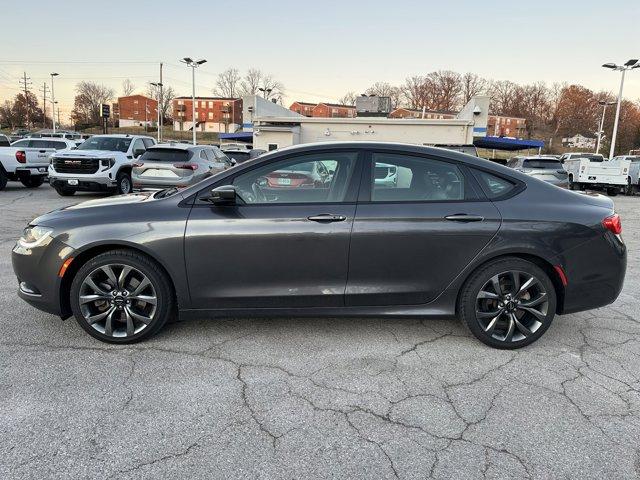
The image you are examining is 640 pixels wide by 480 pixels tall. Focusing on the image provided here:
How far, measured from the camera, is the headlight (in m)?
3.45

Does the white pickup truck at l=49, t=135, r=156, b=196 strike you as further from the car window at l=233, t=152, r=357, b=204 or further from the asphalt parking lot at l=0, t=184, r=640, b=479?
the car window at l=233, t=152, r=357, b=204

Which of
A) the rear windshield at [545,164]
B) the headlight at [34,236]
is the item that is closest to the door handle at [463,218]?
the headlight at [34,236]

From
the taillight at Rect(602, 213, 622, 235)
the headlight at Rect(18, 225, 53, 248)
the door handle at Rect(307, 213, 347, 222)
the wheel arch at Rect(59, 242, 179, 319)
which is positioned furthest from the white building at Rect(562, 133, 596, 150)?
the headlight at Rect(18, 225, 53, 248)

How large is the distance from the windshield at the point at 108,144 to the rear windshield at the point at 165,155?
3.36 meters

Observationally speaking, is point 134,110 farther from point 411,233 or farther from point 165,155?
point 411,233

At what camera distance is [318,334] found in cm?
383

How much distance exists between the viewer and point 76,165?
1249 centimetres

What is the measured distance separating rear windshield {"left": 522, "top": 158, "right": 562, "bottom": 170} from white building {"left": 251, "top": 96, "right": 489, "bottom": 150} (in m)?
7.68

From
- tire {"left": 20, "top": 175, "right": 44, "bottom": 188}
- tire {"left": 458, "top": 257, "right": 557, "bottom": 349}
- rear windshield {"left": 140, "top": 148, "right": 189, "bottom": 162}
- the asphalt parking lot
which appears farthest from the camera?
tire {"left": 20, "top": 175, "right": 44, "bottom": 188}

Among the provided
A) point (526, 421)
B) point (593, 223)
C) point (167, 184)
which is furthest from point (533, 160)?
point (526, 421)

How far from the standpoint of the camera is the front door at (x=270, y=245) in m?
3.37

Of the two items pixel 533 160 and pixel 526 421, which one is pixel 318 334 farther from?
pixel 533 160

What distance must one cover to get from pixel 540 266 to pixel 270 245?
6.87 feet

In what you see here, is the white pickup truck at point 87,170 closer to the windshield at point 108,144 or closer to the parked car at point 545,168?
the windshield at point 108,144
